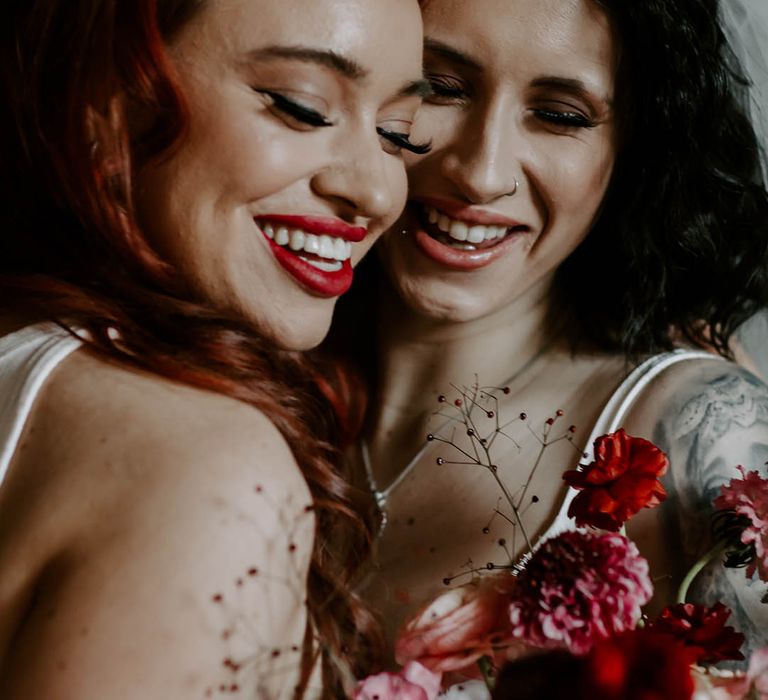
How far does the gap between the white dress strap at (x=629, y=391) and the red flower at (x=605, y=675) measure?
0.78 m

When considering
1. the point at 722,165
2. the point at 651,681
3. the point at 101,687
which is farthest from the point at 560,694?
the point at 722,165

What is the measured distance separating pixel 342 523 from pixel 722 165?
2.57 ft

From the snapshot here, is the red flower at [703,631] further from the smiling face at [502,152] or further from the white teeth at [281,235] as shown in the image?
the smiling face at [502,152]

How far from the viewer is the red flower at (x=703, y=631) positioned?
95cm

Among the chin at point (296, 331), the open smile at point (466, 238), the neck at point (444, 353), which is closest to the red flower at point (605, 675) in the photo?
the chin at point (296, 331)

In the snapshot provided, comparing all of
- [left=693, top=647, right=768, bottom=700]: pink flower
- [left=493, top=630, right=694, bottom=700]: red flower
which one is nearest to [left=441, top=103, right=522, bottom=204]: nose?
[left=693, top=647, right=768, bottom=700]: pink flower

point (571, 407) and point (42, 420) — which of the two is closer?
point (42, 420)

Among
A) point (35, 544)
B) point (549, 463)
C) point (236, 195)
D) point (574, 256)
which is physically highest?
point (236, 195)

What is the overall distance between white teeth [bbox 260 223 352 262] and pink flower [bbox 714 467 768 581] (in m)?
0.48

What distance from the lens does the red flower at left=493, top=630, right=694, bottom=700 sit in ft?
2.08

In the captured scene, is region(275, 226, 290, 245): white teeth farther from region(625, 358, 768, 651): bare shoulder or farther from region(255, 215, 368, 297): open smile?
region(625, 358, 768, 651): bare shoulder

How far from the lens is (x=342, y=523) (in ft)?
4.01

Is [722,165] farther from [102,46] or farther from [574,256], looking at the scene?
[102,46]

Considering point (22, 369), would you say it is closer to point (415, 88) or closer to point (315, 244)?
point (315, 244)
